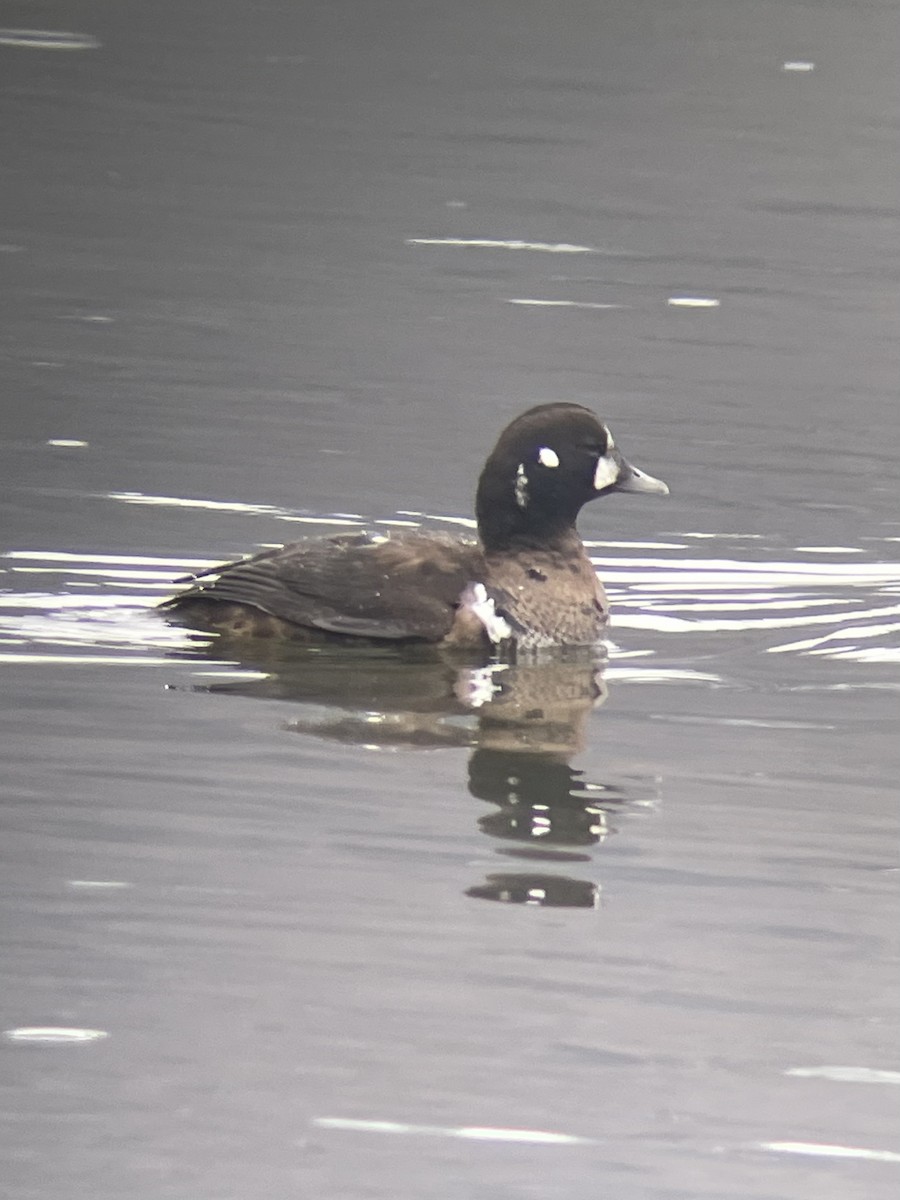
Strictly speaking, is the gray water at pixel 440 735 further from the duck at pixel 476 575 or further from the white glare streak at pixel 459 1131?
the duck at pixel 476 575

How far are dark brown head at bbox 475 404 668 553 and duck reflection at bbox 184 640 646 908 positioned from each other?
0.51 metres

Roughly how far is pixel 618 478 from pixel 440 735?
1967mm

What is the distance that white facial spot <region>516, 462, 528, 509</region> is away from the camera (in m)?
11.0

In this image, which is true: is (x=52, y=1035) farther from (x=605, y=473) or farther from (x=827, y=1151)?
(x=605, y=473)

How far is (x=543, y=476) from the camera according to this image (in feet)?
36.1

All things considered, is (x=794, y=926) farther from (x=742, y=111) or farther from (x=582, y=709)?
(x=742, y=111)

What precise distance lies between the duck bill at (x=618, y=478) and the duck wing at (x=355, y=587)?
73cm

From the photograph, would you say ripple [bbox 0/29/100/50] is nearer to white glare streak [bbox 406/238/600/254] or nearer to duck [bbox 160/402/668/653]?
white glare streak [bbox 406/238/600/254]

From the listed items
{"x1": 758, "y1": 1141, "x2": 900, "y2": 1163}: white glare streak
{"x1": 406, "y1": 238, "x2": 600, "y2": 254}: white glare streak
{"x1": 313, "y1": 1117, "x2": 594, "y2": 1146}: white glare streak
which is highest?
{"x1": 406, "y1": 238, "x2": 600, "y2": 254}: white glare streak

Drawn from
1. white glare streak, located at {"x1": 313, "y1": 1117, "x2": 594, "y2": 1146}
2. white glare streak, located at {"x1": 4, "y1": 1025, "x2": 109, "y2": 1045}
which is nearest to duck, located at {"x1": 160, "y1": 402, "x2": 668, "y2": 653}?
white glare streak, located at {"x1": 4, "y1": 1025, "x2": 109, "y2": 1045}

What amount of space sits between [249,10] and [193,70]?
17.1 feet

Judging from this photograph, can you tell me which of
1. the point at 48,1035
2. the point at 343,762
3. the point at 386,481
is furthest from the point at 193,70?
the point at 48,1035

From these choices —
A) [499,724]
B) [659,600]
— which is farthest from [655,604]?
[499,724]

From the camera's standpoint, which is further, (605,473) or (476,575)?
(605,473)
